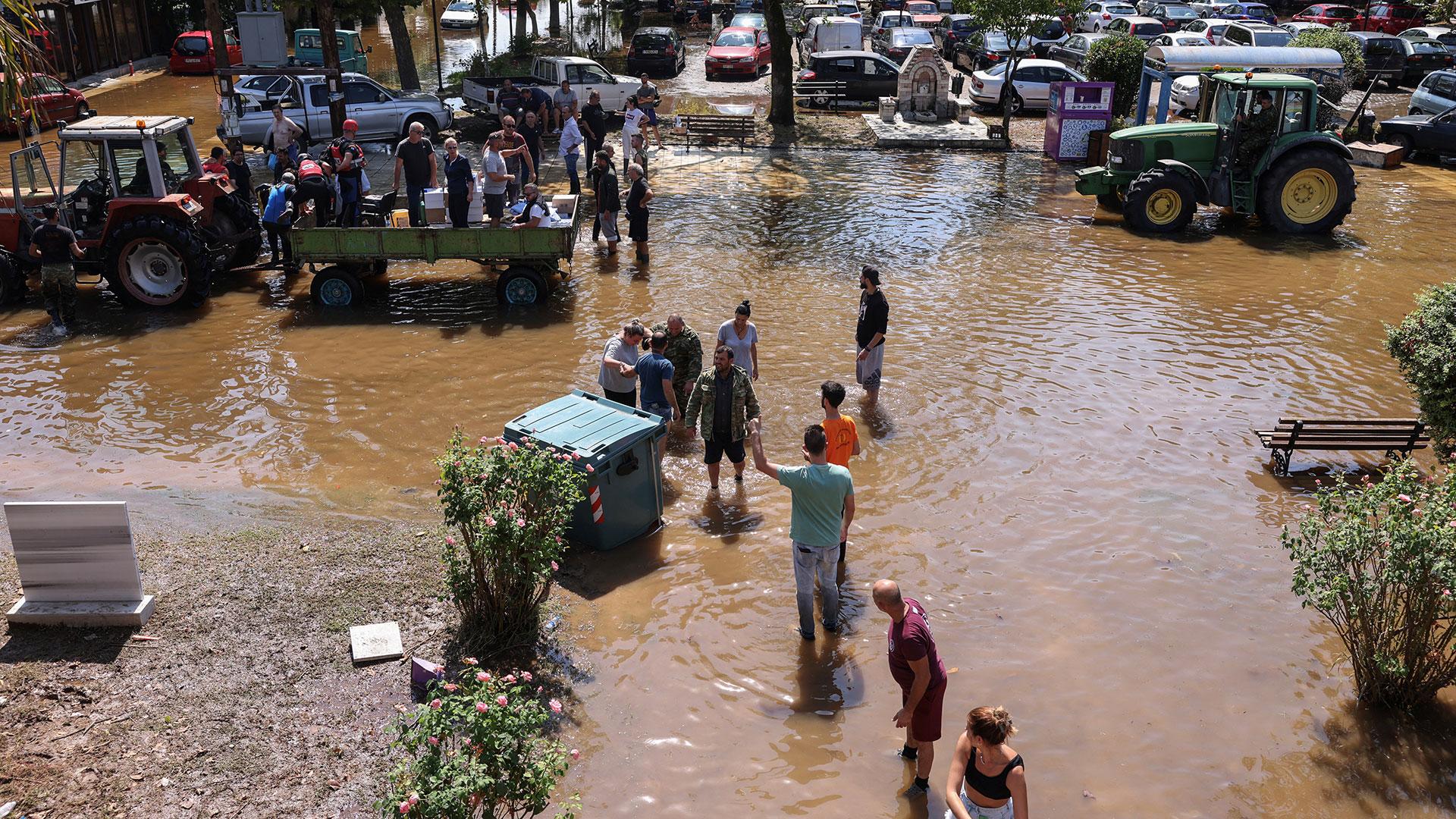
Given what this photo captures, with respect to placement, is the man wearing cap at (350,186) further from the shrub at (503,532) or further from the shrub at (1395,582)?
the shrub at (1395,582)

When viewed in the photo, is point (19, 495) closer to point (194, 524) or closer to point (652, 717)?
point (194, 524)

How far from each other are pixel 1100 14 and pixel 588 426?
34.2 meters

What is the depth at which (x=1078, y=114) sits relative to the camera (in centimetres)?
2167

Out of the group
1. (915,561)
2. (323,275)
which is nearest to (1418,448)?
(915,561)

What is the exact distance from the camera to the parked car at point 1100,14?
→ 116ft

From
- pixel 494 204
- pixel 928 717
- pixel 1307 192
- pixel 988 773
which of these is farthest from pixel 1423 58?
pixel 988 773

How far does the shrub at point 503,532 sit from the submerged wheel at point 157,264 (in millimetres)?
8337

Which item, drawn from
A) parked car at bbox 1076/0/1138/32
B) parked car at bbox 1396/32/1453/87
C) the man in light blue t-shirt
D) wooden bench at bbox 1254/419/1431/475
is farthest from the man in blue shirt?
parked car at bbox 1076/0/1138/32

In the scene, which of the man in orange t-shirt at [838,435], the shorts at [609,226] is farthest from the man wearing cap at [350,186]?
the man in orange t-shirt at [838,435]

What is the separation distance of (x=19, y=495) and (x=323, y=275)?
528 cm

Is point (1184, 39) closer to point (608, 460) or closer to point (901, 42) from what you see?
point (901, 42)

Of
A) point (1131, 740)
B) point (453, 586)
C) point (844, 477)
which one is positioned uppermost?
point (844, 477)

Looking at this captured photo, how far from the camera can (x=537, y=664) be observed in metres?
6.98

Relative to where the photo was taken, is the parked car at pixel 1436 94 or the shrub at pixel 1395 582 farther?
the parked car at pixel 1436 94
